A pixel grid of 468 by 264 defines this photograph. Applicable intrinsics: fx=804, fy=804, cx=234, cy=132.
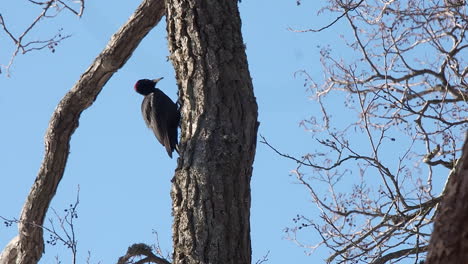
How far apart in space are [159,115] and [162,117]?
0.13 ft

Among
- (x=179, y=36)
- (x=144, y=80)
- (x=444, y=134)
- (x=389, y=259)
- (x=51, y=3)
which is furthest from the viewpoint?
(x=144, y=80)

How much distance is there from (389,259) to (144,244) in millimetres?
1703

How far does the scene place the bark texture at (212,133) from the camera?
3.87 m

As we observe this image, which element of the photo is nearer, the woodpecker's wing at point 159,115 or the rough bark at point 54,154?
the rough bark at point 54,154

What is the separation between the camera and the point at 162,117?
7.12 m

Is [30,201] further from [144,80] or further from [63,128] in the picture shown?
[144,80]

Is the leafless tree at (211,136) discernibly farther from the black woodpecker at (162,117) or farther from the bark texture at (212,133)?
the black woodpecker at (162,117)

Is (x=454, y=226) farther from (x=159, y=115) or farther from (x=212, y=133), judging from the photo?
(x=159, y=115)

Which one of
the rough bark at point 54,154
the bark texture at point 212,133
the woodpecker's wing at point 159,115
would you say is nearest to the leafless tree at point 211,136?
the bark texture at point 212,133

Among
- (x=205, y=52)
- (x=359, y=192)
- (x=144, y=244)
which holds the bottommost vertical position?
(x=144, y=244)

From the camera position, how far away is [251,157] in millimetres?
4160

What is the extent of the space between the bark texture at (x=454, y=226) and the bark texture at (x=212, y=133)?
2084 millimetres

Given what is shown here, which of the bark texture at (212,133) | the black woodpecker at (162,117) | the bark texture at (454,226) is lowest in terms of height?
the bark texture at (454,226)

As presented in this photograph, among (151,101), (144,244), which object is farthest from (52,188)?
(144,244)
